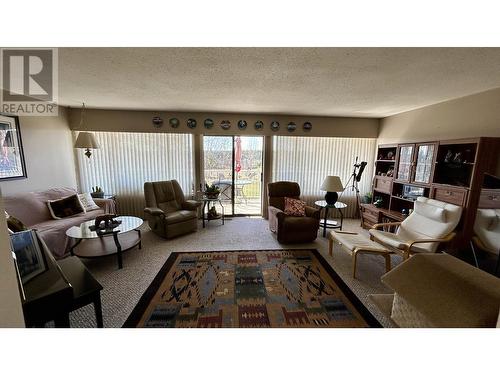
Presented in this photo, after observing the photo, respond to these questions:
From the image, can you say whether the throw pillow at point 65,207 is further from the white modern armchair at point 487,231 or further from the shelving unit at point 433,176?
the white modern armchair at point 487,231

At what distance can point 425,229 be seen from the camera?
8.70 ft

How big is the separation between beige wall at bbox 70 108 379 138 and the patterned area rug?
8.62 feet

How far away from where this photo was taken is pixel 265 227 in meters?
3.94

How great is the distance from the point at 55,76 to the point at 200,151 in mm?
2417

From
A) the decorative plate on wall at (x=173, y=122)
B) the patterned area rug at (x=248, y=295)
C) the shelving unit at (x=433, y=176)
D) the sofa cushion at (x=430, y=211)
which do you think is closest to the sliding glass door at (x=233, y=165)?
the decorative plate on wall at (x=173, y=122)

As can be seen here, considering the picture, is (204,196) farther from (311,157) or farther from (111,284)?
(311,157)

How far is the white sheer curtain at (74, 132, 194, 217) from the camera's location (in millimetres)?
3973

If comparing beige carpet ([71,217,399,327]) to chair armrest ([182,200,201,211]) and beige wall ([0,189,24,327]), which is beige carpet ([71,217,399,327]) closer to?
chair armrest ([182,200,201,211])

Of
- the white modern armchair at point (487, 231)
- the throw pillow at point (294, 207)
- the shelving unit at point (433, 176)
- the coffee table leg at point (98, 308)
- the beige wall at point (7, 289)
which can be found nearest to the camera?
the beige wall at point (7, 289)

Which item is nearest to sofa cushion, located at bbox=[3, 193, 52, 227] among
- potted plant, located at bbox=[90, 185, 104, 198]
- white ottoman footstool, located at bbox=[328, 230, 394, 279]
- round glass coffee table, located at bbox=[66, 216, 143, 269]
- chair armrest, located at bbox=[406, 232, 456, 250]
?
round glass coffee table, located at bbox=[66, 216, 143, 269]

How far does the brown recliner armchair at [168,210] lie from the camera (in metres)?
3.23

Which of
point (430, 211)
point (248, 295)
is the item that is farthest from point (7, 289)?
point (430, 211)

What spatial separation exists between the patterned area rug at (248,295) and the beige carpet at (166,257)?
13cm
